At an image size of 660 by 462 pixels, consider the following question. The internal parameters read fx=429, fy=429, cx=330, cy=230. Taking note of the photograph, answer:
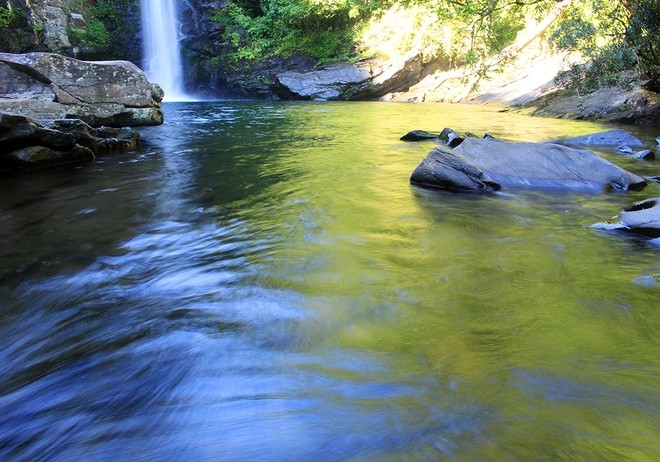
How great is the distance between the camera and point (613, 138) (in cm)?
882

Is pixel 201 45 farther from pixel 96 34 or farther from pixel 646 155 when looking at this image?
pixel 646 155

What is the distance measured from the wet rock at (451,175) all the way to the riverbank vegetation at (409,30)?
784cm

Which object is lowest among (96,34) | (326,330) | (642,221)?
(326,330)

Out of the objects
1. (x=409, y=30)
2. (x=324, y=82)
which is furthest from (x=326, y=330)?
(x=409, y=30)

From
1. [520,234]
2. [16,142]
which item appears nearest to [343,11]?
[16,142]

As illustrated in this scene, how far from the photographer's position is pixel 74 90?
29.7ft

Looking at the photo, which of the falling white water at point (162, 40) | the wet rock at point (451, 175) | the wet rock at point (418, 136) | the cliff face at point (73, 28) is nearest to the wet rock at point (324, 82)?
the falling white water at point (162, 40)

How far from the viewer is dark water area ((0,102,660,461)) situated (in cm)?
175

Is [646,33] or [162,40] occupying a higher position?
[162,40]

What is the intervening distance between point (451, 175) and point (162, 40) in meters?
27.1

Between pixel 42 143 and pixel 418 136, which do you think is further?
pixel 418 136

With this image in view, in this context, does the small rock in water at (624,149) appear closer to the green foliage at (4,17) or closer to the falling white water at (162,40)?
the falling white water at (162,40)

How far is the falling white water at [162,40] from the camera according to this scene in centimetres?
2669

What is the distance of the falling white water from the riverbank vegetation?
272 centimetres
